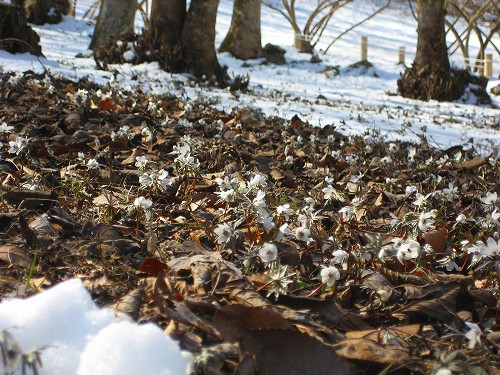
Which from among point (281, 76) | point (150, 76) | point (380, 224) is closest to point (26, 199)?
point (380, 224)

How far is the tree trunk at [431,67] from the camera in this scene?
12.3m

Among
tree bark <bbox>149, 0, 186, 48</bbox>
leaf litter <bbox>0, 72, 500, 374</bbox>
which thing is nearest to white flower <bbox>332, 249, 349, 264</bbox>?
leaf litter <bbox>0, 72, 500, 374</bbox>

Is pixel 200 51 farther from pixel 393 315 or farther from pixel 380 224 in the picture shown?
pixel 393 315

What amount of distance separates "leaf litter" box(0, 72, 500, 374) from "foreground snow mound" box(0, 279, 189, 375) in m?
0.09

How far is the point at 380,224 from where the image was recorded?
271 cm

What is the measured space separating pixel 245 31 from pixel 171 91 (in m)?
9.74

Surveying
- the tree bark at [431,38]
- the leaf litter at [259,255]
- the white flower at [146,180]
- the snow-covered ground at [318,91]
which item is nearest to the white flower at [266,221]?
the leaf litter at [259,255]

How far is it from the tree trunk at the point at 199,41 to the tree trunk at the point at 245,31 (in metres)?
6.72

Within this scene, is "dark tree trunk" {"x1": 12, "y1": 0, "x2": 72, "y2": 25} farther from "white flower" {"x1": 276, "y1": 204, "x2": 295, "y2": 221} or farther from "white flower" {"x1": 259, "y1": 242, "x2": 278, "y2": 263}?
"white flower" {"x1": 259, "y1": 242, "x2": 278, "y2": 263}

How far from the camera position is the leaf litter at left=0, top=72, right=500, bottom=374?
1442 mm

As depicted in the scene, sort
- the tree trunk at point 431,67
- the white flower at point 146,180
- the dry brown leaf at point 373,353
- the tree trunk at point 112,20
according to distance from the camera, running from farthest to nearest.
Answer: the tree trunk at point 112,20 → the tree trunk at point 431,67 → the white flower at point 146,180 → the dry brown leaf at point 373,353

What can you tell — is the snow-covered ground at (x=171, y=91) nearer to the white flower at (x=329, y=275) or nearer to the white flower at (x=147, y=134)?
the white flower at (x=329, y=275)

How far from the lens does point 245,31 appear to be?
16953mm

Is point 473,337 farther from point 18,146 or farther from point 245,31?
point 245,31
